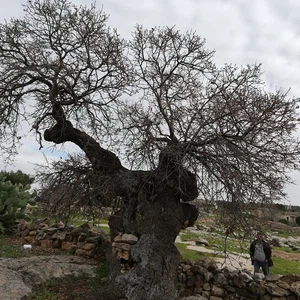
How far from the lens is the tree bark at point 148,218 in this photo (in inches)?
246

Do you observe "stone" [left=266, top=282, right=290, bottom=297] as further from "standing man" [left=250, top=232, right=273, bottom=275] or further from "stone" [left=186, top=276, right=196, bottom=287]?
"standing man" [left=250, top=232, right=273, bottom=275]

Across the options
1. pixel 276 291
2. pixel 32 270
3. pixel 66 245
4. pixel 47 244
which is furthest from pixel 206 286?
pixel 47 244

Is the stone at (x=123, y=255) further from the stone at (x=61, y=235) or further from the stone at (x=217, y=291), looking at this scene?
the stone at (x=61, y=235)

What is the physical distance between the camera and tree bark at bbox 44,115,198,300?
20.5 feet

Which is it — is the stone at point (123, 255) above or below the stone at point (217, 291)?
above

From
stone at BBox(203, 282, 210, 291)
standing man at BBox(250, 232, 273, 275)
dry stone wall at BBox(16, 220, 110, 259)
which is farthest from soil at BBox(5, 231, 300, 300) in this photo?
standing man at BBox(250, 232, 273, 275)

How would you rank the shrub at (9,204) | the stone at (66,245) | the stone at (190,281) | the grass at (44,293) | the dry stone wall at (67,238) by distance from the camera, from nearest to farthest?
1. the grass at (44,293)
2. the stone at (190,281)
3. the dry stone wall at (67,238)
4. the stone at (66,245)
5. the shrub at (9,204)

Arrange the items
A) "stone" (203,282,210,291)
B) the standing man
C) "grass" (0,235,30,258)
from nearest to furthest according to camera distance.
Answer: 1. "stone" (203,282,210,291)
2. "grass" (0,235,30,258)
3. the standing man

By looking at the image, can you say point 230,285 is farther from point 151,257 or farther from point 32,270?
point 32,270

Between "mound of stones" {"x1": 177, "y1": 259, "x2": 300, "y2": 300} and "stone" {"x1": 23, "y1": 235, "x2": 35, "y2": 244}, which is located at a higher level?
"stone" {"x1": 23, "y1": 235, "x2": 35, "y2": 244}

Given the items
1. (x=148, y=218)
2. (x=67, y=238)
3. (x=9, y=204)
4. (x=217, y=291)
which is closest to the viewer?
(x=148, y=218)

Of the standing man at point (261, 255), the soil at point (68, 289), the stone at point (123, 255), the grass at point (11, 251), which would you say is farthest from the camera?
the standing man at point (261, 255)

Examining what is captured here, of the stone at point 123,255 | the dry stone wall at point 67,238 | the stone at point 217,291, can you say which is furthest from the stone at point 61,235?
the stone at point 217,291

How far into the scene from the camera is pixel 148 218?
22.4ft
